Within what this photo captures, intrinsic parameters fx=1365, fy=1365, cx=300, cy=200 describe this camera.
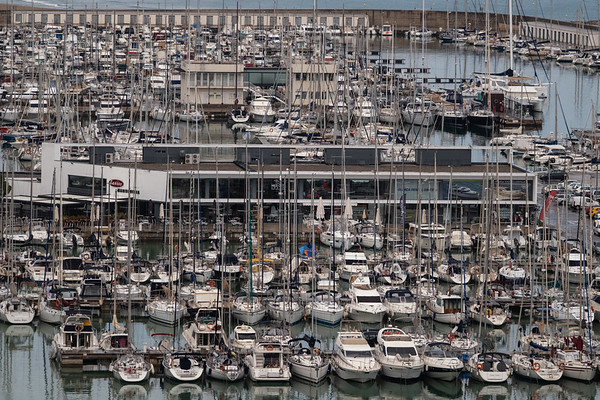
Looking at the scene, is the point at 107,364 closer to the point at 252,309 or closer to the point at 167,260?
the point at 252,309

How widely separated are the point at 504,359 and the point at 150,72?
56.4m

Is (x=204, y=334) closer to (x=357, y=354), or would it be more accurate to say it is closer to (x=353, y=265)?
(x=357, y=354)

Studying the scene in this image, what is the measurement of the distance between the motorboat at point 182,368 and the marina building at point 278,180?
548 inches

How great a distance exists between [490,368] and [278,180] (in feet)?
56.1

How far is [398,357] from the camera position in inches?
1181

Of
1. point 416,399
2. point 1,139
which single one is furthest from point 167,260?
point 1,139

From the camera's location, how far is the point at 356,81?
3167 inches

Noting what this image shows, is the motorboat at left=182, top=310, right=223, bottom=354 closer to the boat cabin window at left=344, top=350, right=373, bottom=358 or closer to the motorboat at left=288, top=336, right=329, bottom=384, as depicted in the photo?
the motorboat at left=288, top=336, right=329, bottom=384

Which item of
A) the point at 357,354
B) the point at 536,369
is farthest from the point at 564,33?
the point at 357,354

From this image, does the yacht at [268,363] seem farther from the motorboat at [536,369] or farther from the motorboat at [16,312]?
the motorboat at [16,312]

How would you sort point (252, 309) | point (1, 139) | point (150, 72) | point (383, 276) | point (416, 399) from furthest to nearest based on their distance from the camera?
point (150, 72) → point (1, 139) → point (383, 276) → point (252, 309) → point (416, 399)

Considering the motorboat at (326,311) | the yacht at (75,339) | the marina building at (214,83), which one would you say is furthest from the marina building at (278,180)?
the marina building at (214,83)

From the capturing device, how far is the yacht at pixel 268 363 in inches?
1168

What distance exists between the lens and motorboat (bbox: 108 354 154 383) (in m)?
29.7
